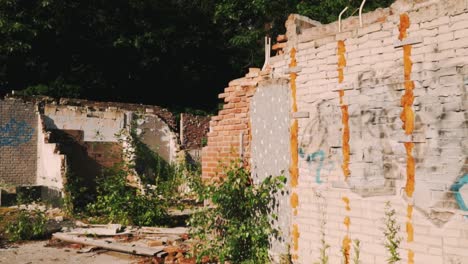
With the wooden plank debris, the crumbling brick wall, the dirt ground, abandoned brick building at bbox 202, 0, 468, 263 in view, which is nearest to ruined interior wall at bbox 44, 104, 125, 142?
the wooden plank debris

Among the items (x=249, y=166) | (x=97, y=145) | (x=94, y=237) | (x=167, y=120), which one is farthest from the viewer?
(x=167, y=120)

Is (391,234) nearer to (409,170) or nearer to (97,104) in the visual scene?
(409,170)

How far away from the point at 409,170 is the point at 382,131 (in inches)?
18.7

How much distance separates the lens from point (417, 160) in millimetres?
3729

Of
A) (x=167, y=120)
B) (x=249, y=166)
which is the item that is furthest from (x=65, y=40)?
(x=249, y=166)

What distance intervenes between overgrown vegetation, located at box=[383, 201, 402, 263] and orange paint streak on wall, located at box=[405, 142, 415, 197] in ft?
0.82

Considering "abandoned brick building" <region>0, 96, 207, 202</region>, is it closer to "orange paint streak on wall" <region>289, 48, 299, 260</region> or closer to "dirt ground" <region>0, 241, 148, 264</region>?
"dirt ground" <region>0, 241, 148, 264</region>

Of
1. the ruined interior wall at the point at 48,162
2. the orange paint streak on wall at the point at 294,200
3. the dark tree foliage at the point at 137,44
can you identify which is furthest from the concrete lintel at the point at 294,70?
the dark tree foliage at the point at 137,44

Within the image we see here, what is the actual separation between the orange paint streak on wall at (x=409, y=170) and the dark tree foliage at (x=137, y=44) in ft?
44.7

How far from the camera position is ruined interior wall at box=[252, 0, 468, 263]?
3.51 meters

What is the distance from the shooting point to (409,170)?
12.4 feet

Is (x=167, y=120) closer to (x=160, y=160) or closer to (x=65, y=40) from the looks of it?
(x=160, y=160)

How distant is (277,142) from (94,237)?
173 inches

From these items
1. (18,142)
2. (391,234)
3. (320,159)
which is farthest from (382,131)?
(18,142)
